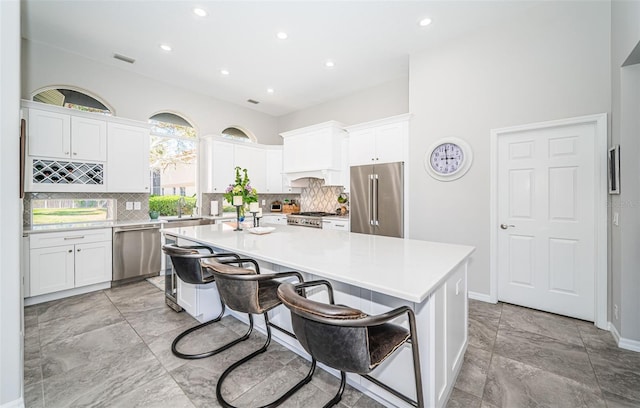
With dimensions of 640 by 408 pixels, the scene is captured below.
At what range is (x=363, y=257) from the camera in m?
1.76

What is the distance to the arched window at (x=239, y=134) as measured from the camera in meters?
5.81

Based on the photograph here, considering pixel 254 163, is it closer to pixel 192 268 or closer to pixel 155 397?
pixel 192 268

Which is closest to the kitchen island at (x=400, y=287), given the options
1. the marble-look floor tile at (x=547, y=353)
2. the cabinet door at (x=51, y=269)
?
the marble-look floor tile at (x=547, y=353)

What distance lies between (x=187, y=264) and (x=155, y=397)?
879mm

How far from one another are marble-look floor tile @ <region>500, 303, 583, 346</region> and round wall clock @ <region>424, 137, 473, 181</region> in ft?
5.48

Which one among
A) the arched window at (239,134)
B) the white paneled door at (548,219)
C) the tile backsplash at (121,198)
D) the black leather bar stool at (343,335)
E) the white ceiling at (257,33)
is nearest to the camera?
the black leather bar stool at (343,335)

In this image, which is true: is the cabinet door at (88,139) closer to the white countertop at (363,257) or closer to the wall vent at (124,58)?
the wall vent at (124,58)

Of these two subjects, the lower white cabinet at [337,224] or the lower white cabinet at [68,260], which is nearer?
the lower white cabinet at [68,260]

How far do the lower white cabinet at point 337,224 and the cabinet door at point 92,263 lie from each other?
127 inches

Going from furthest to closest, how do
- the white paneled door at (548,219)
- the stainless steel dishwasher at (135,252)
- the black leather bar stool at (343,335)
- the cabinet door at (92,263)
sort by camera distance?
the stainless steel dishwasher at (135,252), the cabinet door at (92,263), the white paneled door at (548,219), the black leather bar stool at (343,335)

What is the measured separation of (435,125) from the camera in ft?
11.8

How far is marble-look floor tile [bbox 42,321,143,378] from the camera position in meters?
2.08

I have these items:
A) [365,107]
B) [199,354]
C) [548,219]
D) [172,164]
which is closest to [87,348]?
[199,354]

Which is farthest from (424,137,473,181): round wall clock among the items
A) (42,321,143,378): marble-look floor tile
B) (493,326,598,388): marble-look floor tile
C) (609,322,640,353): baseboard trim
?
(42,321,143,378): marble-look floor tile
